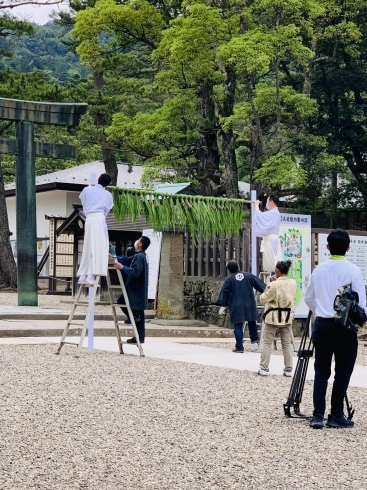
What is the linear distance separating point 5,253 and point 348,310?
2348 centimetres

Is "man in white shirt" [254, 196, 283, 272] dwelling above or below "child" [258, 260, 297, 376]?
above

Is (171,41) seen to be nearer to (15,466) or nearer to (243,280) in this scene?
(243,280)

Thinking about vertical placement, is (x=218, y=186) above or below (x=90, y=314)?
above

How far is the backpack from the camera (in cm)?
703

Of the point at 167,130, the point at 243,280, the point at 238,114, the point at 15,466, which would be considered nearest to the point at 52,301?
the point at 167,130

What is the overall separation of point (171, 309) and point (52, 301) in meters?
7.84

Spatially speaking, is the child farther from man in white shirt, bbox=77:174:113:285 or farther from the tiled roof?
the tiled roof

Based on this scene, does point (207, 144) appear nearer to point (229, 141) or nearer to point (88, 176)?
point (229, 141)

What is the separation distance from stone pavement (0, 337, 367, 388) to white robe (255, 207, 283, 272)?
1865 mm

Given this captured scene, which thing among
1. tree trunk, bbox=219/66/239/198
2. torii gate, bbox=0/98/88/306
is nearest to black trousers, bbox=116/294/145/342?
torii gate, bbox=0/98/88/306

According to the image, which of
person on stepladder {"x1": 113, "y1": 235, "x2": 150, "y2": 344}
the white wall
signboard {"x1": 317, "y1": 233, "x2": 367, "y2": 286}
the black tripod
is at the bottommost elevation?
the black tripod

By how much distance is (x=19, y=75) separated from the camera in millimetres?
25578

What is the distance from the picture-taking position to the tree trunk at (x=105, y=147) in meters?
27.0

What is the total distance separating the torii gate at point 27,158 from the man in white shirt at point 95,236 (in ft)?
26.3
